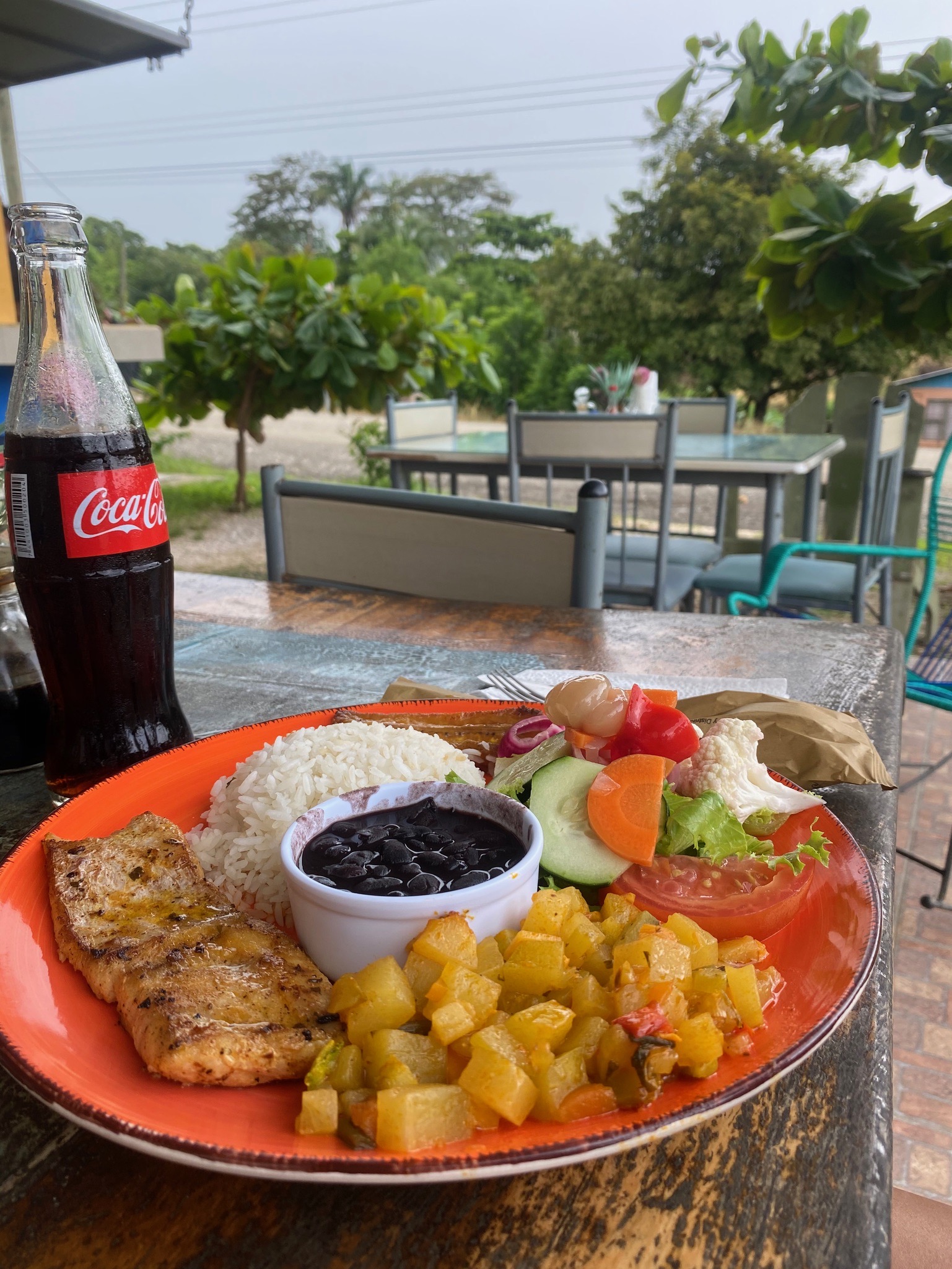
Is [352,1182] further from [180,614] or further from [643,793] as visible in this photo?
[180,614]

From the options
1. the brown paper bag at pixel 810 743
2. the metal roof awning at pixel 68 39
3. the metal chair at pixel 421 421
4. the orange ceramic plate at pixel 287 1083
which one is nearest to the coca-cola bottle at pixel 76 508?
the orange ceramic plate at pixel 287 1083

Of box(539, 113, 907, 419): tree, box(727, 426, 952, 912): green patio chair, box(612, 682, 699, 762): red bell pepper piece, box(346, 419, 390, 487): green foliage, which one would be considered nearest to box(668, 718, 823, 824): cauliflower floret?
box(612, 682, 699, 762): red bell pepper piece

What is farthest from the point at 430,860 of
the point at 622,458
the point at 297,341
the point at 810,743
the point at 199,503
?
the point at 199,503

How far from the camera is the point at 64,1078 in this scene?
549 millimetres

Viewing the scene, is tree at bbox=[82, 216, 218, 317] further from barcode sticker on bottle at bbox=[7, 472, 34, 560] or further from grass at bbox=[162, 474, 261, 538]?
barcode sticker on bottle at bbox=[7, 472, 34, 560]

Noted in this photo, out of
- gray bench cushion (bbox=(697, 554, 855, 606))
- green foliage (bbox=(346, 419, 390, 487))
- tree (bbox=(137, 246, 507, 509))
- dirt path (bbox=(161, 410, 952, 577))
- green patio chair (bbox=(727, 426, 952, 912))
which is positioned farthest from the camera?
green foliage (bbox=(346, 419, 390, 487))

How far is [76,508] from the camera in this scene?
3.21ft

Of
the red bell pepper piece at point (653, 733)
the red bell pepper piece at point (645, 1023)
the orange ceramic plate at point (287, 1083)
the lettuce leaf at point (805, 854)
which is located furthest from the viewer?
the red bell pepper piece at point (653, 733)

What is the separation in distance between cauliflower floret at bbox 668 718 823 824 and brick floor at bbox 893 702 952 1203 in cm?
54

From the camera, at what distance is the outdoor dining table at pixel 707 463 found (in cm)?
413

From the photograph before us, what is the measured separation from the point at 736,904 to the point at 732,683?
2.15 ft

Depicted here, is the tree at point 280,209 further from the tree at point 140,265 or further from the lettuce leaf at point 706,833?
the lettuce leaf at point 706,833

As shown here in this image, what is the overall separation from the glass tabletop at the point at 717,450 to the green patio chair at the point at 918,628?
676mm

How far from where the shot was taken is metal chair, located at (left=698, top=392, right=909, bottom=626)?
152 inches
